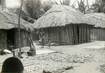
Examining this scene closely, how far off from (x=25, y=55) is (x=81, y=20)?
11.6 m

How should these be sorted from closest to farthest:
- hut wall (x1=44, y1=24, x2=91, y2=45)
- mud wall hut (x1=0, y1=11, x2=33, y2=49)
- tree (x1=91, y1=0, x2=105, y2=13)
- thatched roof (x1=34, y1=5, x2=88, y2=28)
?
1. mud wall hut (x1=0, y1=11, x2=33, y2=49)
2. thatched roof (x1=34, y1=5, x2=88, y2=28)
3. hut wall (x1=44, y1=24, x2=91, y2=45)
4. tree (x1=91, y1=0, x2=105, y2=13)

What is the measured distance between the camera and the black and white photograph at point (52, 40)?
12.0 m

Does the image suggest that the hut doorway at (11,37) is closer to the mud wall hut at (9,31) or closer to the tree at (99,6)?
the mud wall hut at (9,31)

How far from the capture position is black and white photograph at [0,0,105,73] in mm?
12023

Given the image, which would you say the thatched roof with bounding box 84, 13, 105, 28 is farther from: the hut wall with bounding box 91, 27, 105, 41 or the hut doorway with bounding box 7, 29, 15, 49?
the hut doorway with bounding box 7, 29, 15, 49

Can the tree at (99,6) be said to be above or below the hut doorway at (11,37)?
→ above

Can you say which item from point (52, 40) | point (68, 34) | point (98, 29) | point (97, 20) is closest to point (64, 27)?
point (68, 34)

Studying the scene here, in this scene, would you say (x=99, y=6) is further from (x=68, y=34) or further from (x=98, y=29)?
(x=68, y=34)

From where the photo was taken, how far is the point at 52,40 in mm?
26828

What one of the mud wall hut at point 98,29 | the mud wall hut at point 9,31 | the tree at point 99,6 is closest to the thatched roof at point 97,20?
the mud wall hut at point 98,29

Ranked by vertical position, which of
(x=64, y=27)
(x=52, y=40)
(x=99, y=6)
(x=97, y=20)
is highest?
(x=99, y=6)

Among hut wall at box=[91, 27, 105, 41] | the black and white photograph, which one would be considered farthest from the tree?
hut wall at box=[91, 27, 105, 41]

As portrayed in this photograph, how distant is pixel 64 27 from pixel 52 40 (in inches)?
80.4

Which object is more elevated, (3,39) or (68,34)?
(68,34)
